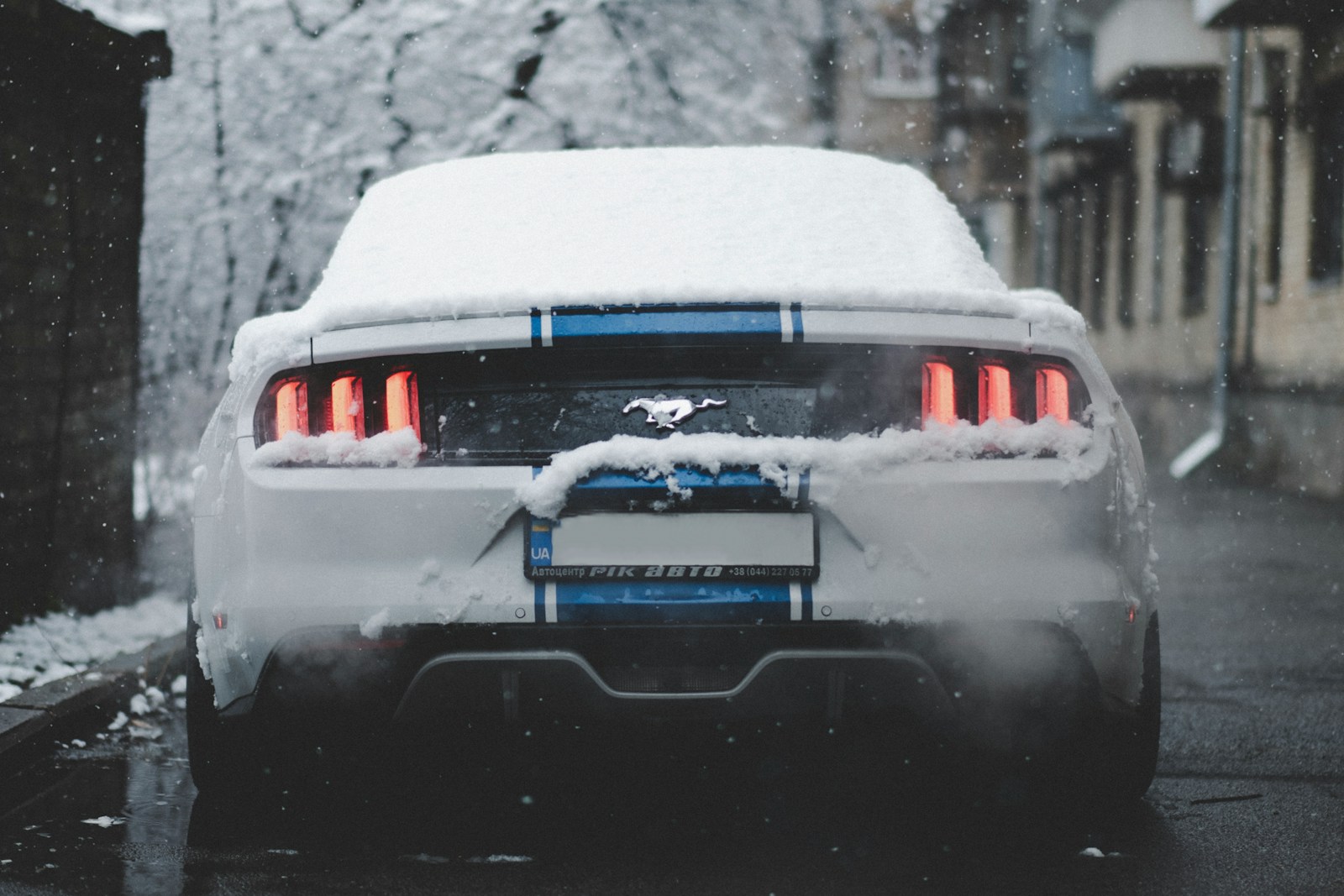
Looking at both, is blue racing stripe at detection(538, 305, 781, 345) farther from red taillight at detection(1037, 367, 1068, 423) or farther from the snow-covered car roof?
red taillight at detection(1037, 367, 1068, 423)

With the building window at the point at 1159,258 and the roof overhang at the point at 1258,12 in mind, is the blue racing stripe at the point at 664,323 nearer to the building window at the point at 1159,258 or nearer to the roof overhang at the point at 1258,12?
the roof overhang at the point at 1258,12

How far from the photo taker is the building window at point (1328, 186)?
16.2 metres

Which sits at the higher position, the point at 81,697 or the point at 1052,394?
the point at 1052,394

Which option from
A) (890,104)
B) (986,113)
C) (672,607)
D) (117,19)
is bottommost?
(672,607)

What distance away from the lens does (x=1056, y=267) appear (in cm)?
3108

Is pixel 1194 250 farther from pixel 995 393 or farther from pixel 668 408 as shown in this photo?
pixel 668 408

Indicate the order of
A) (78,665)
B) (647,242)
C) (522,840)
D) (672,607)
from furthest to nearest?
(78,665) → (647,242) → (522,840) → (672,607)

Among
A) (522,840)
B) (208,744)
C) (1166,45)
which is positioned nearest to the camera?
(208,744)

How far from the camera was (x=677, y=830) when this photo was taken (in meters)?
3.71

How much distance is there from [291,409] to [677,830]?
4.26 feet

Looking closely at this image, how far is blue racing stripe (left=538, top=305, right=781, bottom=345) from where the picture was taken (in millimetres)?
3160

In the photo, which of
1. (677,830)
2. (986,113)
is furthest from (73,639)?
(986,113)

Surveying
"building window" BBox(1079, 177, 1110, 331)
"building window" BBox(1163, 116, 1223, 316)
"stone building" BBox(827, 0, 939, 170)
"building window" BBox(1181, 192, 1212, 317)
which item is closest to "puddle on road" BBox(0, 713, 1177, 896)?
"building window" BBox(1163, 116, 1223, 316)

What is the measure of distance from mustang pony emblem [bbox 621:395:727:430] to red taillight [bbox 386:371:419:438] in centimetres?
41
